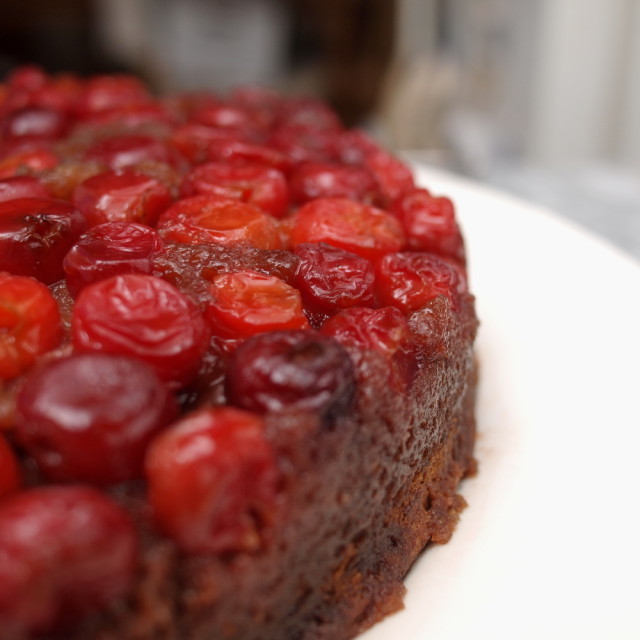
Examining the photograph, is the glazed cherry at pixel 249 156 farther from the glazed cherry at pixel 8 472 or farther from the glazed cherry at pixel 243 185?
the glazed cherry at pixel 8 472

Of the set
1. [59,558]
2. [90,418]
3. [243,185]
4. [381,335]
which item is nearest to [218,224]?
[243,185]

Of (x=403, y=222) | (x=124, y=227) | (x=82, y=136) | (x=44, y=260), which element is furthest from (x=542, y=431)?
(x=82, y=136)

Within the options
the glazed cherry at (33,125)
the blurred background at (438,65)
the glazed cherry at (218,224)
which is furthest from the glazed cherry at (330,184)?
the blurred background at (438,65)

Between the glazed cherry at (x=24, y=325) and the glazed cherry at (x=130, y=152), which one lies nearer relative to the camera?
the glazed cherry at (x=24, y=325)

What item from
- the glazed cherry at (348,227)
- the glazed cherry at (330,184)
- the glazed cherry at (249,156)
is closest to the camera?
the glazed cherry at (348,227)

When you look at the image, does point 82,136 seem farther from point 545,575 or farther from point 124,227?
point 545,575

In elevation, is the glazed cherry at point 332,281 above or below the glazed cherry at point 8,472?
above

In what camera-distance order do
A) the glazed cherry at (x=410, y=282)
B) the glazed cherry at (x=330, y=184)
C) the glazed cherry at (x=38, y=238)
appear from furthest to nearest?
the glazed cherry at (x=330, y=184) → the glazed cherry at (x=410, y=282) → the glazed cherry at (x=38, y=238)

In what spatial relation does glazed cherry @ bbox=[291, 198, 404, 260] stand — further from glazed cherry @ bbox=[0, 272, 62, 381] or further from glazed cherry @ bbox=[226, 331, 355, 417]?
glazed cherry @ bbox=[0, 272, 62, 381]
